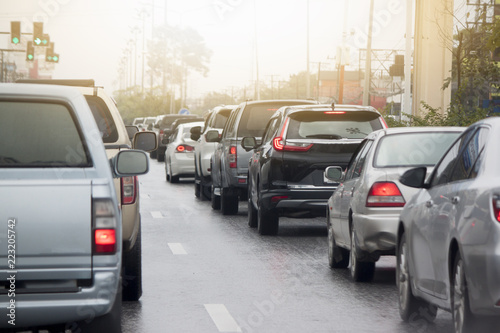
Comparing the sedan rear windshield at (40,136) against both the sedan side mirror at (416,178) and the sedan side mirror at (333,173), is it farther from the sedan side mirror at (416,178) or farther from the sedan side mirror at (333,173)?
the sedan side mirror at (333,173)

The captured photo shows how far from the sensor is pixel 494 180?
623 cm

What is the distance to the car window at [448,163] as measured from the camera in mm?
7500

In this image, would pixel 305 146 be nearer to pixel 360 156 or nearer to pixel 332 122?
pixel 332 122

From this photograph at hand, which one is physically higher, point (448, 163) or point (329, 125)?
point (448, 163)

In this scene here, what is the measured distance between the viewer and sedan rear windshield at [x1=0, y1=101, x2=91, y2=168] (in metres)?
6.31

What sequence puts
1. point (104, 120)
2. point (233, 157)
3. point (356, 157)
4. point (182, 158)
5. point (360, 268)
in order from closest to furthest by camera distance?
point (104, 120) → point (360, 268) → point (356, 157) → point (233, 157) → point (182, 158)

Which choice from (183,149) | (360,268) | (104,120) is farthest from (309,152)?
(183,149)

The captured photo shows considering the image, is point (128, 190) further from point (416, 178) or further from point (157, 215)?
point (157, 215)

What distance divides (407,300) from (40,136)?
3393 mm

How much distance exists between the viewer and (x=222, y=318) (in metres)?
8.76

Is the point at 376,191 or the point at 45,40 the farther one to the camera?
the point at 45,40

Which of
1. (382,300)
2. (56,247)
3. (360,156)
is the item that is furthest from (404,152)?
(56,247)

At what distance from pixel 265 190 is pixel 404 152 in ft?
14.5

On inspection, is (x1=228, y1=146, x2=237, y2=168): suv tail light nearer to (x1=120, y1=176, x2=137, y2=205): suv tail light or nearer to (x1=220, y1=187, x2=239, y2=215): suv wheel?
(x1=220, y1=187, x2=239, y2=215): suv wheel
